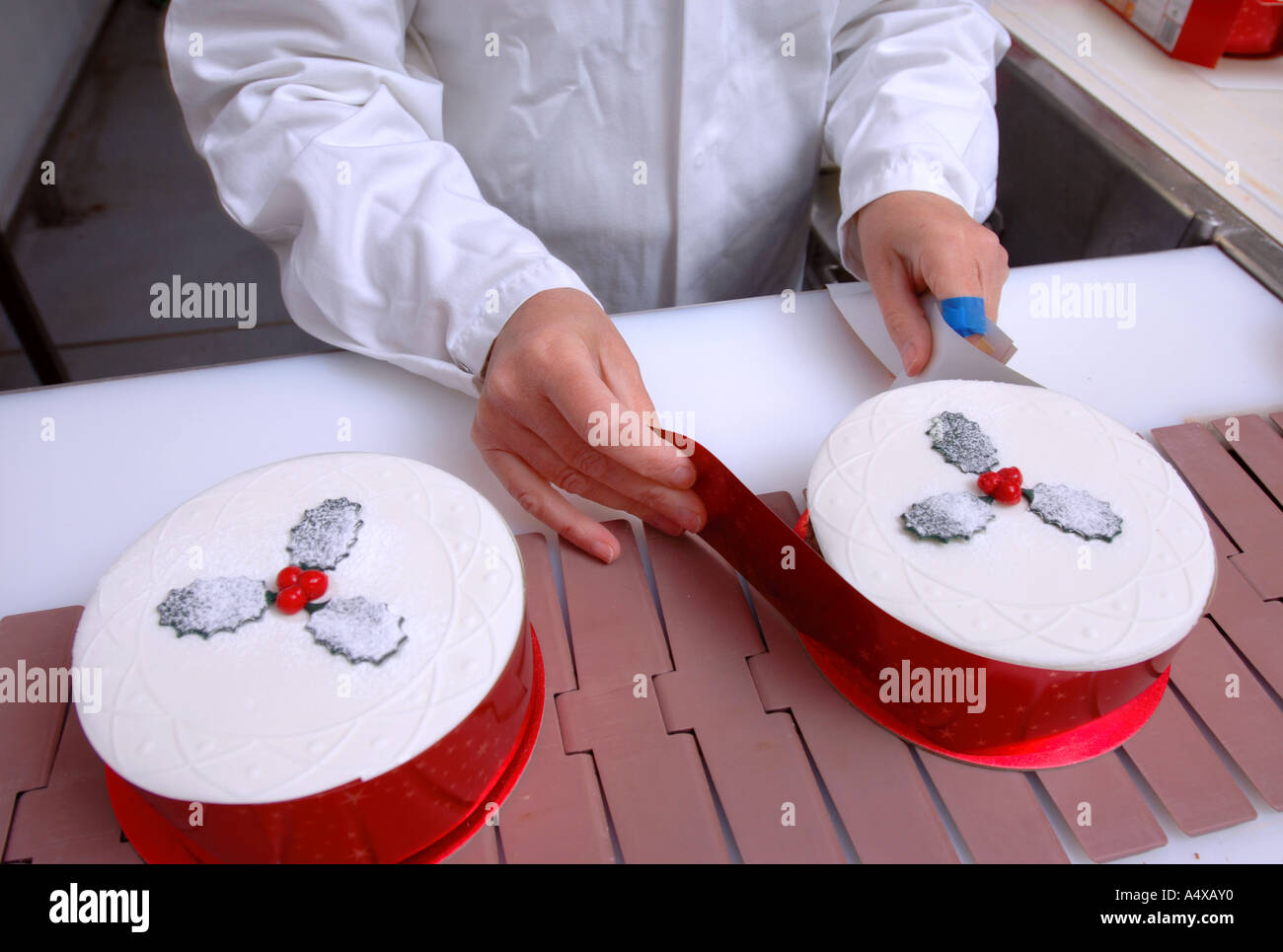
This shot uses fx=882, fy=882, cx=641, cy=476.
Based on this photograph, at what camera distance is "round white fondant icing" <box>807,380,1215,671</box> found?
0.57 m

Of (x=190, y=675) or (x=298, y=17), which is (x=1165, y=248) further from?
(x=190, y=675)

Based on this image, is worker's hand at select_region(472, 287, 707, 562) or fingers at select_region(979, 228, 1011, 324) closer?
worker's hand at select_region(472, 287, 707, 562)

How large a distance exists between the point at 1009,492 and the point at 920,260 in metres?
0.30

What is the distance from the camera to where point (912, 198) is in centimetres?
89

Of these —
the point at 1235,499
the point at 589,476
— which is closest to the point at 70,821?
the point at 589,476

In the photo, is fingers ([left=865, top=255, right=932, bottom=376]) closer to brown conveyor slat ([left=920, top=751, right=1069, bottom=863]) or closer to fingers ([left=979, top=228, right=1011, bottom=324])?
fingers ([left=979, top=228, right=1011, bottom=324])

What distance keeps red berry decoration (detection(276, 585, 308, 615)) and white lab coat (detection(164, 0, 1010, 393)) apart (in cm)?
29

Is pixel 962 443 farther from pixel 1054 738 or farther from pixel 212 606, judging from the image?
pixel 212 606

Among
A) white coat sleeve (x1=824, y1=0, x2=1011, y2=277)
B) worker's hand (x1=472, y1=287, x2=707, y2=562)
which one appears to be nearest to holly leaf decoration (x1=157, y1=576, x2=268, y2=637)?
worker's hand (x1=472, y1=287, x2=707, y2=562)

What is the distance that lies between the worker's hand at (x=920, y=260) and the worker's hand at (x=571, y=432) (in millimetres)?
278

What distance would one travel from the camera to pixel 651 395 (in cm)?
86

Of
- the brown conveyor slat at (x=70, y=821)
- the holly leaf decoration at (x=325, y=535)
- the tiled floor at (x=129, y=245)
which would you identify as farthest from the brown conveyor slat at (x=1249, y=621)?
the tiled floor at (x=129, y=245)

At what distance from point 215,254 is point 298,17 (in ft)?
5.64

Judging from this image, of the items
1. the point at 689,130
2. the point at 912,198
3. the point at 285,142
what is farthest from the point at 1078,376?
the point at 285,142
